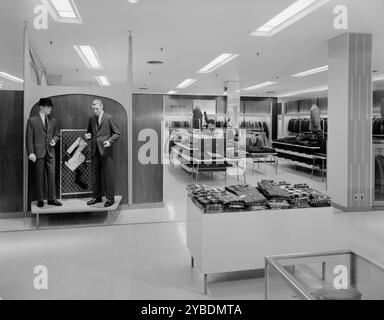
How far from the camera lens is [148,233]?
5270mm

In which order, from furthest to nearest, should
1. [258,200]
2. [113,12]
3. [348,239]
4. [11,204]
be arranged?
1. [11,204]
2. [113,12]
3. [348,239]
4. [258,200]

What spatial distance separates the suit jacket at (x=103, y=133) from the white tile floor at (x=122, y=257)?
3.85 ft

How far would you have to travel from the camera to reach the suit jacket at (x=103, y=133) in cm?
585

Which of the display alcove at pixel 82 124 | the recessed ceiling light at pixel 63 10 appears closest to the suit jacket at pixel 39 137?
the display alcove at pixel 82 124

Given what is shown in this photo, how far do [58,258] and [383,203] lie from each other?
231 inches

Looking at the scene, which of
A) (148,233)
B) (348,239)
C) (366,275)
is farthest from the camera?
(148,233)

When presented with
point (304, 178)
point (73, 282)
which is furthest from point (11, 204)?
point (304, 178)

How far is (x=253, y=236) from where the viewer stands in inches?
133

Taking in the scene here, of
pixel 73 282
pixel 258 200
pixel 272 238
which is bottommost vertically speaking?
pixel 73 282

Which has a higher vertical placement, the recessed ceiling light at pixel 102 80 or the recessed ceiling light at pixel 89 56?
the recessed ceiling light at pixel 102 80

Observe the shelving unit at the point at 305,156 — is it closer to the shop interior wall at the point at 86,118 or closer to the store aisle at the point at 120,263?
the store aisle at the point at 120,263

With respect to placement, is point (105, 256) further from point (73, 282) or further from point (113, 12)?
point (113, 12)

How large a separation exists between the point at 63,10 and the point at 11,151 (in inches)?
99.2

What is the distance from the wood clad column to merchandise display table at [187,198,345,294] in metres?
3.34
